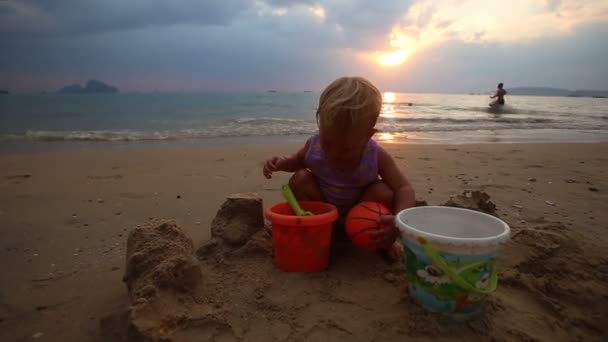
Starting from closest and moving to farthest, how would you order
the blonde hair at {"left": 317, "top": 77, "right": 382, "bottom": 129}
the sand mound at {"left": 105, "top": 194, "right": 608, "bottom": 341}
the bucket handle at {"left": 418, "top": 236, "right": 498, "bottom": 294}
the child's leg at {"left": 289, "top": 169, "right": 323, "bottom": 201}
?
the bucket handle at {"left": 418, "top": 236, "right": 498, "bottom": 294}
the sand mound at {"left": 105, "top": 194, "right": 608, "bottom": 341}
the blonde hair at {"left": 317, "top": 77, "right": 382, "bottom": 129}
the child's leg at {"left": 289, "top": 169, "right": 323, "bottom": 201}

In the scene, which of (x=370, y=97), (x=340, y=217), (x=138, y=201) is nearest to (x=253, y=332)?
(x=340, y=217)

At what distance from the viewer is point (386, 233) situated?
6.44 ft

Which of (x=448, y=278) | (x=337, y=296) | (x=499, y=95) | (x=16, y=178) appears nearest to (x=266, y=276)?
(x=337, y=296)

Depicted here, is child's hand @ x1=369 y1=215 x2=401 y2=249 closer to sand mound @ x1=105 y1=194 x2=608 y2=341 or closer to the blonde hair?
sand mound @ x1=105 y1=194 x2=608 y2=341

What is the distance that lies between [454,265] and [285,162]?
4.31 feet

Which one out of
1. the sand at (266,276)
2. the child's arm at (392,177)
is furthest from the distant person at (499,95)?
the child's arm at (392,177)

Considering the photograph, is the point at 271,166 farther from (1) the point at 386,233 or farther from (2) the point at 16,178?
(2) the point at 16,178

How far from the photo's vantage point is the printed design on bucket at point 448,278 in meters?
1.51

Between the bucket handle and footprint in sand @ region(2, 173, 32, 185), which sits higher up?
the bucket handle

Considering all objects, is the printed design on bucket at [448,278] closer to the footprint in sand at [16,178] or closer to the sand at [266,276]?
the sand at [266,276]

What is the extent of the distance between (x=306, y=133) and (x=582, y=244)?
27.5 feet

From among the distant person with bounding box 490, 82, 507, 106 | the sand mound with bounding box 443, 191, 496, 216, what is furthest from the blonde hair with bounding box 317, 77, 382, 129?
the distant person with bounding box 490, 82, 507, 106

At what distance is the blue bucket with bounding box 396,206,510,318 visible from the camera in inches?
58.5

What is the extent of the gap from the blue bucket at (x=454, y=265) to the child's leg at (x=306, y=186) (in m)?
0.69
